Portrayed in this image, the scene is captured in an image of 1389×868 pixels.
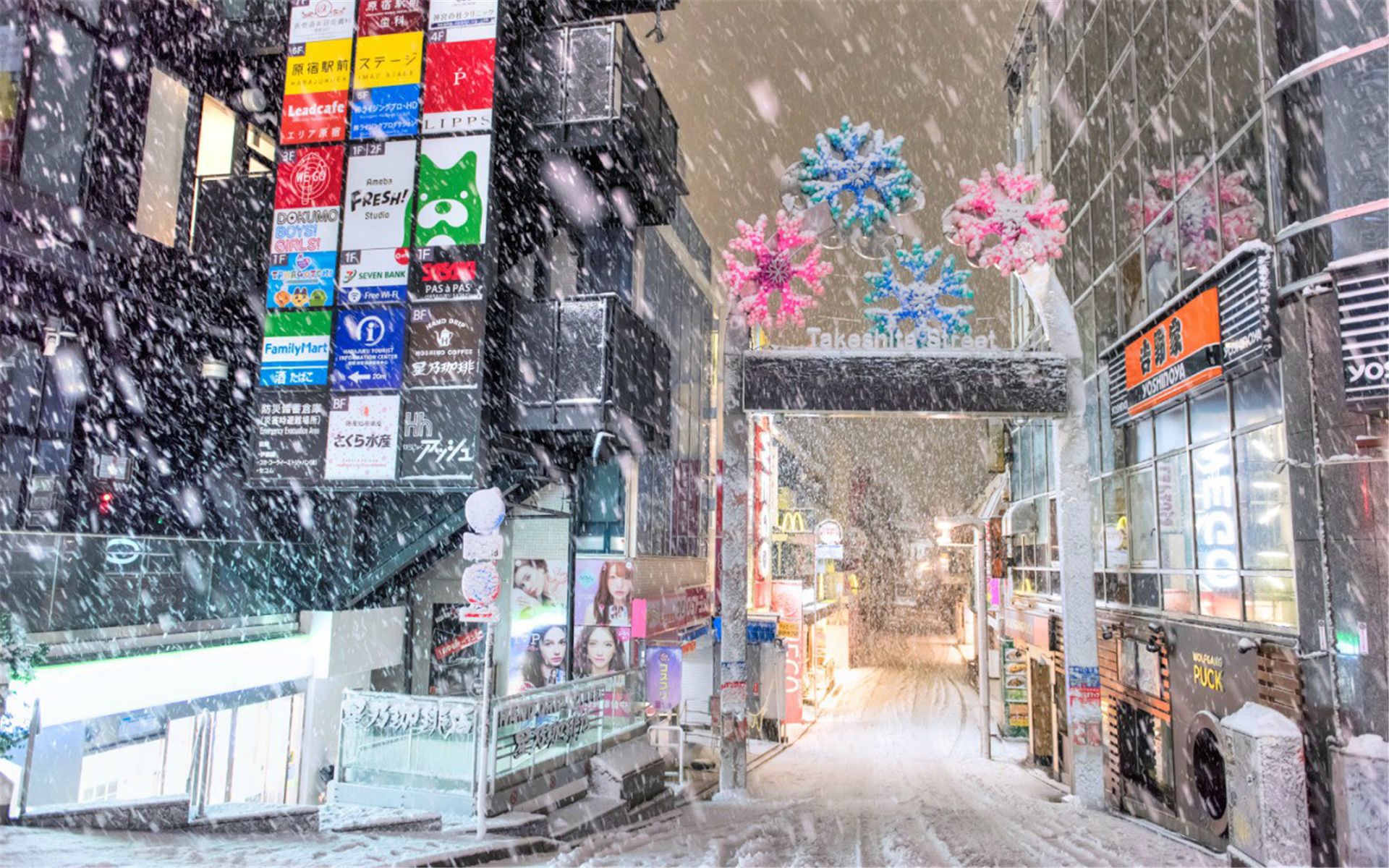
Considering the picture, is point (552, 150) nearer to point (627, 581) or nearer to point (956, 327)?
point (956, 327)

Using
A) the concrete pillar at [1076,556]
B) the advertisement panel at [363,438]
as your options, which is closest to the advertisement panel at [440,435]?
the advertisement panel at [363,438]

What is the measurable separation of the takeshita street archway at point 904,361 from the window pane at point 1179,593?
128 cm

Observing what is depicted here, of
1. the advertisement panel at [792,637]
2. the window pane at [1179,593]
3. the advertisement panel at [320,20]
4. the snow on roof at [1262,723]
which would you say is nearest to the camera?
the snow on roof at [1262,723]

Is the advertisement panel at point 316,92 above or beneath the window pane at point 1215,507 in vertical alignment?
above

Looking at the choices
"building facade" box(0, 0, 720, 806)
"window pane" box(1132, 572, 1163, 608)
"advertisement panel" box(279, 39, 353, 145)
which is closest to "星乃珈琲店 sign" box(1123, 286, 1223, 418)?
"window pane" box(1132, 572, 1163, 608)

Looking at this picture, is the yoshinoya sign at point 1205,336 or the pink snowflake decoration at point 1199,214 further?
the pink snowflake decoration at point 1199,214

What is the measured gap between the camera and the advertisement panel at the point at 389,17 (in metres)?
14.5

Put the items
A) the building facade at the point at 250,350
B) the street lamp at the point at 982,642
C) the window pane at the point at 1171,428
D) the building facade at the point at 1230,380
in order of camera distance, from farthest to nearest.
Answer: the street lamp at the point at 982,642
the window pane at the point at 1171,428
the building facade at the point at 250,350
the building facade at the point at 1230,380

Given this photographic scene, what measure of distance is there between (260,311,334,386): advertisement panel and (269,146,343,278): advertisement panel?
426 millimetres

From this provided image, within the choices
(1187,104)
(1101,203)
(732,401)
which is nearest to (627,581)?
(732,401)

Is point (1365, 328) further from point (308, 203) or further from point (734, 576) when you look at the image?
point (308, 203)

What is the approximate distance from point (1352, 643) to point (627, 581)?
15.6m

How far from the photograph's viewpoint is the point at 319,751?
14281 mm

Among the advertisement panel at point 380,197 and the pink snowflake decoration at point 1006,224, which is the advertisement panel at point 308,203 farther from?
the pink snowflake decoration at point 1006,224
